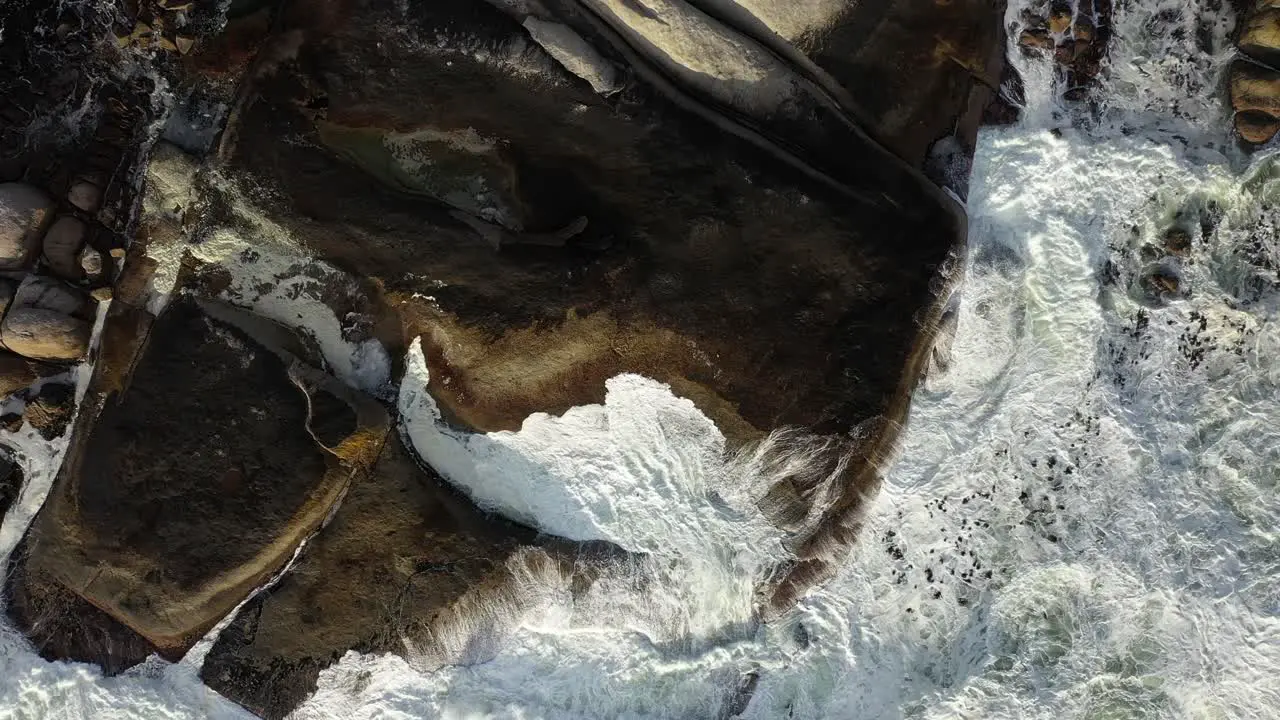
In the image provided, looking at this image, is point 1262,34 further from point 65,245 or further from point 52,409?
point 52,409

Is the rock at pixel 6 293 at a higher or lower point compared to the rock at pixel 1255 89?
lower

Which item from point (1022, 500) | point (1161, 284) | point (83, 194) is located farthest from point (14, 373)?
point (1161, 284)

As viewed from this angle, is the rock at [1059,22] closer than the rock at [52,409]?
Yes

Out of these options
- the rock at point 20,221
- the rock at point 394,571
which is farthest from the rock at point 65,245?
the rock at point 394,571

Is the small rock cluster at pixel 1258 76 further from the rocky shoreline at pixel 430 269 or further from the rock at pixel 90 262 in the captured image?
the rock at pixel 90 262

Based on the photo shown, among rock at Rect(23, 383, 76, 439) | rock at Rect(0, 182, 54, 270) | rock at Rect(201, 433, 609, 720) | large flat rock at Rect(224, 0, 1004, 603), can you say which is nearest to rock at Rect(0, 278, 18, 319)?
rock at Rect(0, 182, 54, 270)

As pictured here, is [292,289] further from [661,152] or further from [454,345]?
[661,152]
